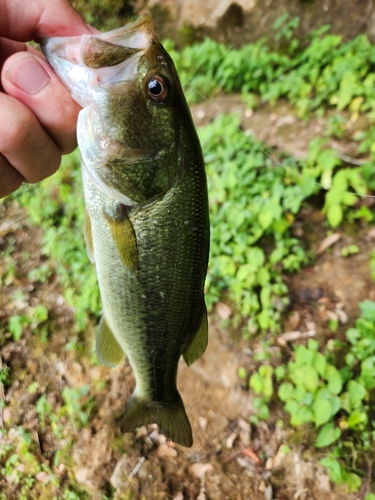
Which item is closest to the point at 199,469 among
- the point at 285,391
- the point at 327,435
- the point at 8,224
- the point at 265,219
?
the point at 285,391

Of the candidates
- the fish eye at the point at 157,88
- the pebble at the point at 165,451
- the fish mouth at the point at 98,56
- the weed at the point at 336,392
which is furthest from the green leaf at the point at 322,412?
the fish mouth at the point at 98,56

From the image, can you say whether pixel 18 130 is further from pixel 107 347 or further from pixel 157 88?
pixel 107 347

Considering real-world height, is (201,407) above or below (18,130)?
below

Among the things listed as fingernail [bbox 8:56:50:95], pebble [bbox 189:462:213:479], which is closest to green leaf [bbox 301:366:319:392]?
pebble [bbox 189:462:213:479]

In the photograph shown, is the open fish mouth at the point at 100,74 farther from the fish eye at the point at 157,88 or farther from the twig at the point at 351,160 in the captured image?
the twig at the point at 351,160

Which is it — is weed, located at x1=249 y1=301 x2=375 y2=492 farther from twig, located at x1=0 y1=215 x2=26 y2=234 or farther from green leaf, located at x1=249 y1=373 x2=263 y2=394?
twig, located at x1=0 y1=215 x2=26 y2=234

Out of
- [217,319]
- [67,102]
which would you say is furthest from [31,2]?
[217,319]
